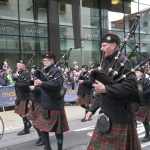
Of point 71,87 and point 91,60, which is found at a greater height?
point 91,60

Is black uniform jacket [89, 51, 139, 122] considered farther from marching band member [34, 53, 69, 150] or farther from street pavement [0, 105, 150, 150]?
street pavement [0, 105, 150, 150]

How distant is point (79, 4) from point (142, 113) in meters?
8.16

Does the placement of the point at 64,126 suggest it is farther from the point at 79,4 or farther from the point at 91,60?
the point at 91,60

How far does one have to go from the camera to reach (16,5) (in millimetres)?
13109

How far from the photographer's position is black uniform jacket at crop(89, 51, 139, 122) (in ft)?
7.65

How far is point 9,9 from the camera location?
1276 cm

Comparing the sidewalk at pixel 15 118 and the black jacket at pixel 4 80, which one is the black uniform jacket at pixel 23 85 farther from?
the black jacket at pixel 4 80

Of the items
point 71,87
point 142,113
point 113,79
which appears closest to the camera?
point 113,79

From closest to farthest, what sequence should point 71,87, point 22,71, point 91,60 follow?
point 22,71 → point 71,87 → point 91,60

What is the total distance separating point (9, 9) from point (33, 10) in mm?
1486

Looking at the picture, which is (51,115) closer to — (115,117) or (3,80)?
(115,117)

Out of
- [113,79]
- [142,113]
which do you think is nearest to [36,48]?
[142,113]

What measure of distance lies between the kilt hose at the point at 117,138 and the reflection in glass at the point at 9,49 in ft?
34.8

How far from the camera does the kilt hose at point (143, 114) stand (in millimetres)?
4957
